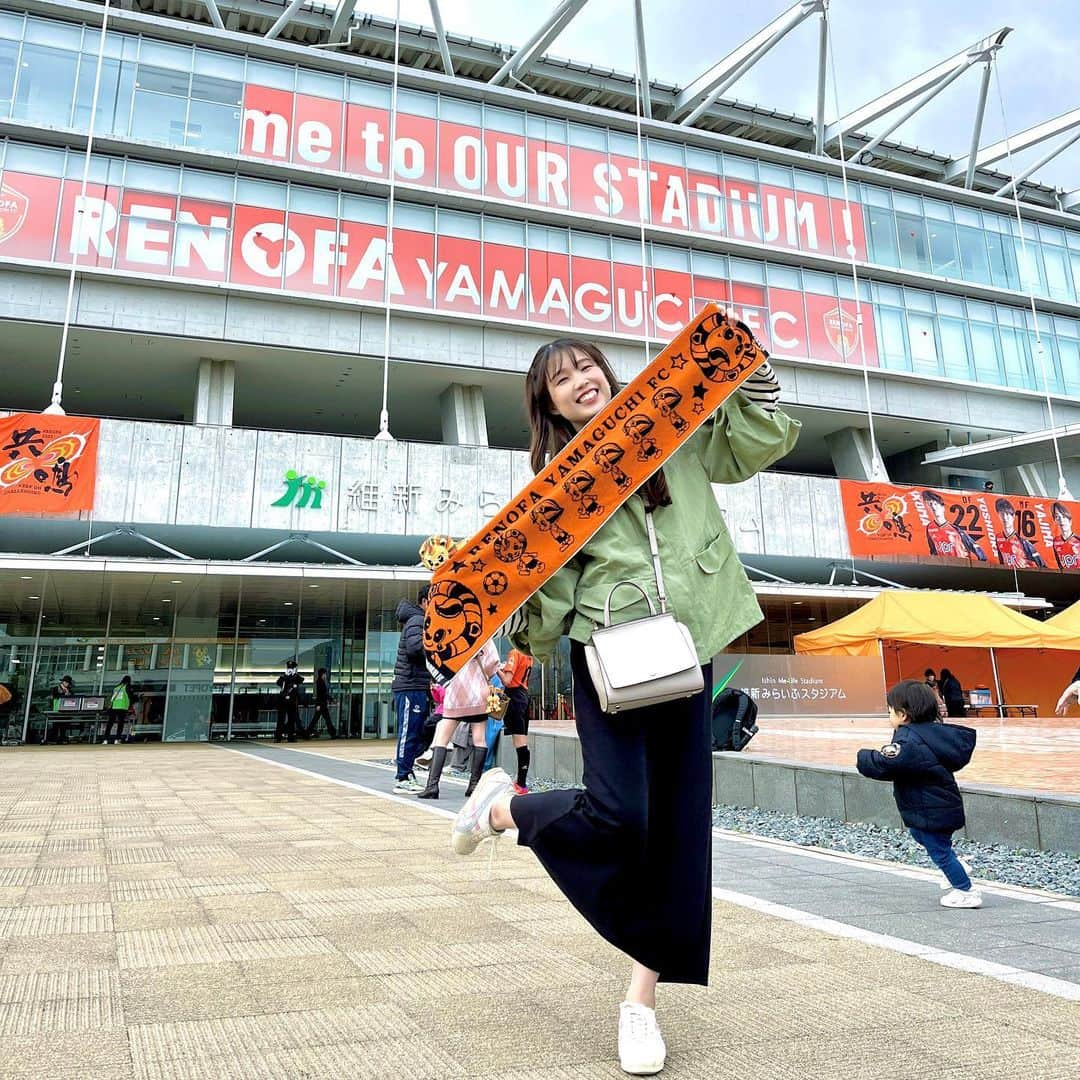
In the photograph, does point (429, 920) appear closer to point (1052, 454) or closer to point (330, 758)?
point (330, 758)

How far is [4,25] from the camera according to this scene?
21.0m

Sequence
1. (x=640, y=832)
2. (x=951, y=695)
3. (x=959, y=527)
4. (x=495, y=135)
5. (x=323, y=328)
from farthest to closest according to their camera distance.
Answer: (x=495, y=135) → (x=959, y=527) → (x=323, y=328) → (x=951, y=695) → (x=640, y=832)

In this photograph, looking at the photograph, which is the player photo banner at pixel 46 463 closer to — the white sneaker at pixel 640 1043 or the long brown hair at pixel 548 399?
the long brown hair at pixel 548 399

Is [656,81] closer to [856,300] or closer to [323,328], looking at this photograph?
[856,300]

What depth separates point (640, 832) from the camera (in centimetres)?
183

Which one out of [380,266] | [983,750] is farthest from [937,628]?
[380,266]

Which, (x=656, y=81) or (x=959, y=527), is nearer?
(x=959, y=527)

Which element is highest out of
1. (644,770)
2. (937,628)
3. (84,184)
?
(84,184)

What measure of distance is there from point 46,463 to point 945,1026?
1938 cm

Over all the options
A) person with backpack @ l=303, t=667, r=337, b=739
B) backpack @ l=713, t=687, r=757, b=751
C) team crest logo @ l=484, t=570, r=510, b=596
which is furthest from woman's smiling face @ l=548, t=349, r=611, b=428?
person with backpack @ l=303, t=667, r=337, b=739

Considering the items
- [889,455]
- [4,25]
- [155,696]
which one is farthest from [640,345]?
[4,25]

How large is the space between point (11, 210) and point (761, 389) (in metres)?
23.8

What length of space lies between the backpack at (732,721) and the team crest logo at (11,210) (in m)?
20.6

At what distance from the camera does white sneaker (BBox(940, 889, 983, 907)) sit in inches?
136
